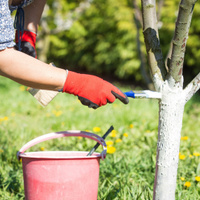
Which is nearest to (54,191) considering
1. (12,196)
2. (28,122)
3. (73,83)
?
(73,83)

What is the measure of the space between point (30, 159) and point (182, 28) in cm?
85

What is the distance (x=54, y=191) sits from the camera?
1.38 m

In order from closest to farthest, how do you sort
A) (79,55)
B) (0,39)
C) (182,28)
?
1. (0,39)
2. (182,28)
3. (79,55)

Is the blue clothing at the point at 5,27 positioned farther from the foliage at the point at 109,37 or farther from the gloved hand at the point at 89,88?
the foliage at the point at 109,37

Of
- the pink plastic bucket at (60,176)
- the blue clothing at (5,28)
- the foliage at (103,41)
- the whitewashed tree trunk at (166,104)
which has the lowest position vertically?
the pink plastic bucket at (60,176)

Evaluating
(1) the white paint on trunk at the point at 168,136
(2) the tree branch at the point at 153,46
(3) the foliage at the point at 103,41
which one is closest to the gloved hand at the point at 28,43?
(2) the tree branch at the point at 153,46

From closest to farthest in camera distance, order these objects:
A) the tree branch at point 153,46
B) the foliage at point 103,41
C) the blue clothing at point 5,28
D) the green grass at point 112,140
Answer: the blue clothing at point 5,28, the tree branch at point 153,46, the green grass at point 112,140, the foliage at point 103,41

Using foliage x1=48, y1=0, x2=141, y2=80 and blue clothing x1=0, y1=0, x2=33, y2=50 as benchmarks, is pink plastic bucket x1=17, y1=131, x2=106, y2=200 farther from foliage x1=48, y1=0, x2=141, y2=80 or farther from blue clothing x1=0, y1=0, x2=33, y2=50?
foliage x1=48, y1=0, x2=141, y2=80

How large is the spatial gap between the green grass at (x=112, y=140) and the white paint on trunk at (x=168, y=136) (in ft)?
1.05

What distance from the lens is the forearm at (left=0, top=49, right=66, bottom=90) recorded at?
1.22 m

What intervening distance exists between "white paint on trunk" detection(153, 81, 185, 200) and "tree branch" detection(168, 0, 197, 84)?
65mm

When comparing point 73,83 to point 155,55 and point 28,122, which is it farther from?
point 28,122

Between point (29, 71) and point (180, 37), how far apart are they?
2.11ft

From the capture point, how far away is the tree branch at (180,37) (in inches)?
50.6
